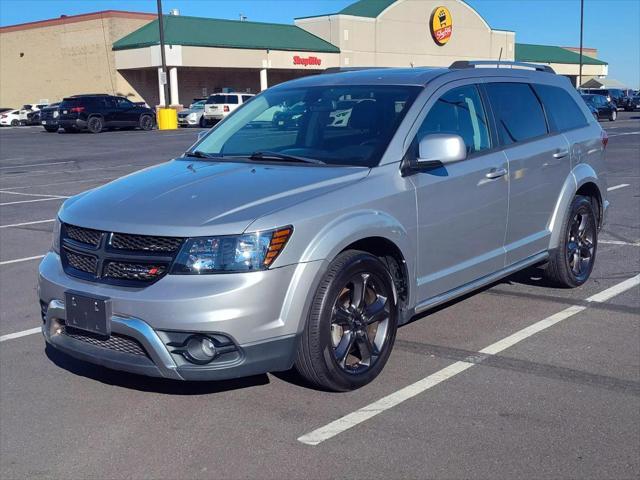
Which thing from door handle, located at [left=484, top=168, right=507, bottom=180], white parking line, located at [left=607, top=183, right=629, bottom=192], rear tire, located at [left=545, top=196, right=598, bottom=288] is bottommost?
white parking line, located at [left=607, top=183, right=629, bottom=192]

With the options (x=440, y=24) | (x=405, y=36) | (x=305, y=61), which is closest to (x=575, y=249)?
(x=305, y=61)

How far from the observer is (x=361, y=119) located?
18.4 feet

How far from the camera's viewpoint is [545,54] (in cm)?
7638

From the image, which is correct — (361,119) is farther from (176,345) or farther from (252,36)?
(252,36)

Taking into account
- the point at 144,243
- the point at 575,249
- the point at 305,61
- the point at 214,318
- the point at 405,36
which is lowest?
the point at 575,249

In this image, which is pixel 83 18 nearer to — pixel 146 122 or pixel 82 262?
pixel 146 122

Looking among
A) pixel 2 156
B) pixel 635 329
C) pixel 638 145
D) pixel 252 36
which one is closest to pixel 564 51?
pixel 252 36

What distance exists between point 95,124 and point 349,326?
37.0 meters

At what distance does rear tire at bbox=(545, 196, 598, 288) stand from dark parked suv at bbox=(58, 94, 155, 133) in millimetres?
35061

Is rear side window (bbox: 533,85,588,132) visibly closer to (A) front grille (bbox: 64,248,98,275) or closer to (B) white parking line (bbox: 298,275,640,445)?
(B) white parking line (bbox: 298,275,640,445)

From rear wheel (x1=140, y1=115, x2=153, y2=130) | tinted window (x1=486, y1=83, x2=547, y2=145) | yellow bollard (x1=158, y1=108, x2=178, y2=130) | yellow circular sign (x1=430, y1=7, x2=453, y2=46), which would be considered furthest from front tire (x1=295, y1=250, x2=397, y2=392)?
yellow circular sign (x1=430, y1=7, x2=453, y2=46)

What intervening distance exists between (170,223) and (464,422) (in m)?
1.90

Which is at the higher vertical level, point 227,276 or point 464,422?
point 227,276

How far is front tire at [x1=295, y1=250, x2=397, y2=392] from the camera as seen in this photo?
463 centimetres
